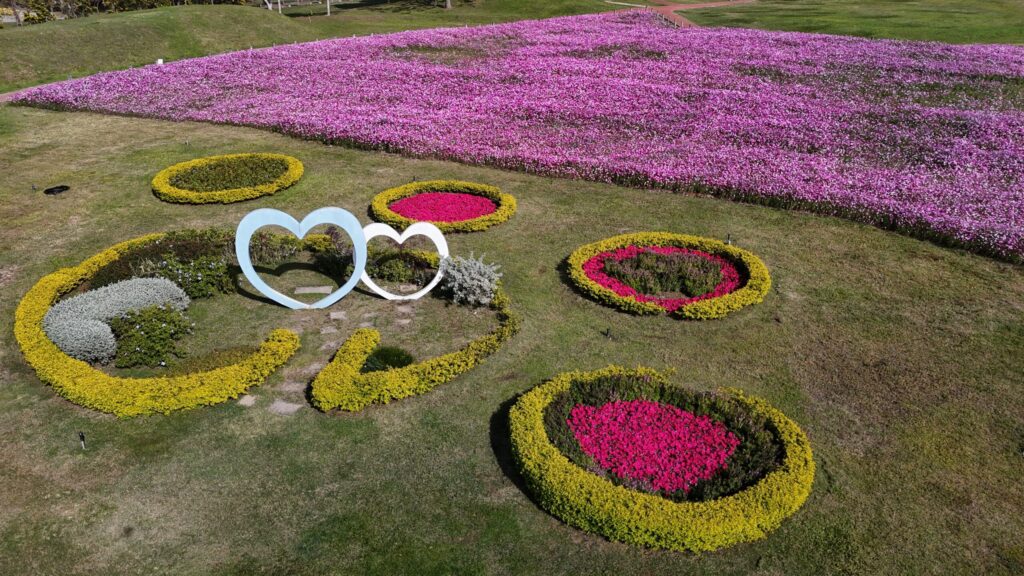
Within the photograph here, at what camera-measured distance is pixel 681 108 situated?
26.9 m

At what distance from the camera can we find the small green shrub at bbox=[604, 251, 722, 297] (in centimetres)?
1534

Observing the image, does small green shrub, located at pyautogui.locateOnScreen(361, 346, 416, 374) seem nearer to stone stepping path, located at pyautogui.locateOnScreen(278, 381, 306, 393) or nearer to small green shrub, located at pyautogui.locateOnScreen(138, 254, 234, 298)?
stone stepping path, located at pyautogui.locateOnScreen(278, 381, 306, 393)

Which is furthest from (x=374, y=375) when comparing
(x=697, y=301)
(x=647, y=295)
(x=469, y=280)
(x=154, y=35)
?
(x=154, y=35)

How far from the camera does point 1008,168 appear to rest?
833 inches

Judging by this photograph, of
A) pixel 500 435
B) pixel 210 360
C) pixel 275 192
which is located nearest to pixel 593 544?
pixel 500 435

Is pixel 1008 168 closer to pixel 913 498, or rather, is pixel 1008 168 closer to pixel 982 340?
pixel 982 340

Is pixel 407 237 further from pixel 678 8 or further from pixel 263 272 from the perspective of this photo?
pixel 678 8

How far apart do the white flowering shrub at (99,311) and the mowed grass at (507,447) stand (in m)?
0.78

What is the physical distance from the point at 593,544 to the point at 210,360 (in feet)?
26.4

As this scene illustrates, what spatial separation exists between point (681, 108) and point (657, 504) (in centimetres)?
2095

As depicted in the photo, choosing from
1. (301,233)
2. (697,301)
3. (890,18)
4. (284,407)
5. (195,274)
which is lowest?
(284,407)

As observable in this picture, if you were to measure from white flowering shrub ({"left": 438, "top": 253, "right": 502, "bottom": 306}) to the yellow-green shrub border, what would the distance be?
151cm

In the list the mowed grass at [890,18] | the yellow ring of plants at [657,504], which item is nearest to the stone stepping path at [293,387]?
the yellow ring of plants at [657,504]

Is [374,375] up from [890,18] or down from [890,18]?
down
